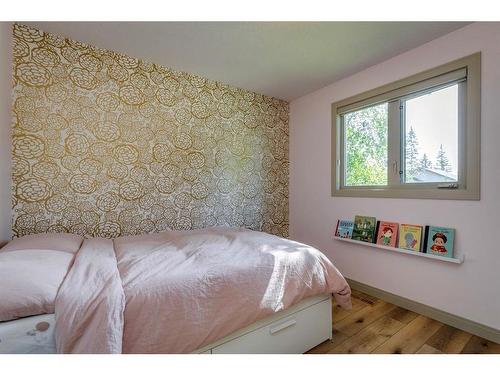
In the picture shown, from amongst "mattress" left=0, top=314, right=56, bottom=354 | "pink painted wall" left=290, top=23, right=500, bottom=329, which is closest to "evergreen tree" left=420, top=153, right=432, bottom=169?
"pink painted wall" left=290, top=23, right=500, bottom=329

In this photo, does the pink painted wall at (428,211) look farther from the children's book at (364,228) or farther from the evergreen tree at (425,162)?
the evergreen tree at (425,162)

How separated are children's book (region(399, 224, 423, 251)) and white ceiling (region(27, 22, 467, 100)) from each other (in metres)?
1.51

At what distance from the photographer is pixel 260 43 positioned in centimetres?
180

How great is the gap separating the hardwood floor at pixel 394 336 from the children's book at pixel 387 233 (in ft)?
1.82

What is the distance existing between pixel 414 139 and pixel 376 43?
87 cm

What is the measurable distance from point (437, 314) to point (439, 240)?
579mm

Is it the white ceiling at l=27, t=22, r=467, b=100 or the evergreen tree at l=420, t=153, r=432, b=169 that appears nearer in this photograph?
the white ceiling at l=27, t=22, r=467, b=100

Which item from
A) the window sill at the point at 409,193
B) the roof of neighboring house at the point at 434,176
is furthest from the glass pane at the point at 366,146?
the roof of neighboring house at the point at 434,176

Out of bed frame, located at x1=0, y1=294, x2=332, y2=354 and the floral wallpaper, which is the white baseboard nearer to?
bed frame, located at x1=0, y1=294, x2=332, y2=354

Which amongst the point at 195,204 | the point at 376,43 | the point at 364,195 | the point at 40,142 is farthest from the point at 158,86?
the point at 364,195

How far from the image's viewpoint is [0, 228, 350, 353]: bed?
0.78 metres

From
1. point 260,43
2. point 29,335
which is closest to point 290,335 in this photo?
point 29,335

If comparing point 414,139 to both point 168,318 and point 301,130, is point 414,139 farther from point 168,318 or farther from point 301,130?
point 168,318

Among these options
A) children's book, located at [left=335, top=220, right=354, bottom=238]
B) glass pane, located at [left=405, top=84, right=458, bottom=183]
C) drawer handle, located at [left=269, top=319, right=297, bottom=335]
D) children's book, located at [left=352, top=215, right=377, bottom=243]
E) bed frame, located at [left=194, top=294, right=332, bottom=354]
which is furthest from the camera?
children's book, located at [left=335, top=220, right=354, bottom=238]
